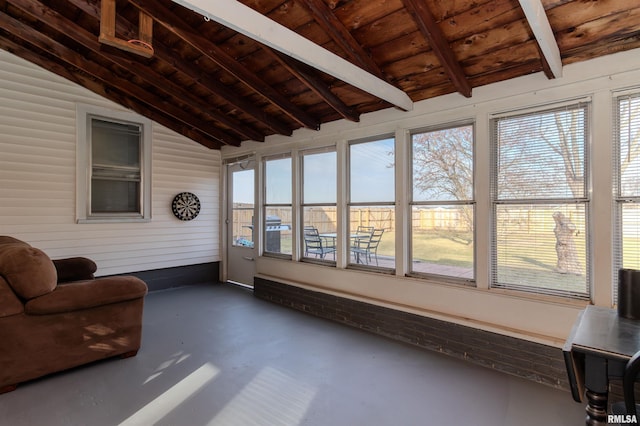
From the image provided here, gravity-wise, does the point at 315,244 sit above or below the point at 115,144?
below

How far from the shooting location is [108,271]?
4.93 metres

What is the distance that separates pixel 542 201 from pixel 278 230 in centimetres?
364

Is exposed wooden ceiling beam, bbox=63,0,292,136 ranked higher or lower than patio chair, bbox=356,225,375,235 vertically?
higher

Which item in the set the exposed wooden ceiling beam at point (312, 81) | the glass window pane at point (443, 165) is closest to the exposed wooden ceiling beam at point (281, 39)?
the exposed wooden ceiling beam at point (312, 81)

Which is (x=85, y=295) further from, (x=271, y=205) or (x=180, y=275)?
(x=180, y=275)

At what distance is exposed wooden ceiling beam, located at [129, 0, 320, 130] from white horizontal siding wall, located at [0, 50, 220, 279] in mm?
2668

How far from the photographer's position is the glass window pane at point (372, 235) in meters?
3.82

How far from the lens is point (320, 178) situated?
4.63 m

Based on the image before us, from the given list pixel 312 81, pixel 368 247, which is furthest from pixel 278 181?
pixel 312 81

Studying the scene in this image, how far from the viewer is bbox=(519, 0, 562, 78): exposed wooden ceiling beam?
1.92 m

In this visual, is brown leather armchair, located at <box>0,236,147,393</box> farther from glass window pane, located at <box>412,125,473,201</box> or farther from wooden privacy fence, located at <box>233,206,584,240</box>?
glass window pane, located at <box>412,125,473,201</box>

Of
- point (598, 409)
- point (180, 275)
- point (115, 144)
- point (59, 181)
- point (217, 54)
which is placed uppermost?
point (217, 54)

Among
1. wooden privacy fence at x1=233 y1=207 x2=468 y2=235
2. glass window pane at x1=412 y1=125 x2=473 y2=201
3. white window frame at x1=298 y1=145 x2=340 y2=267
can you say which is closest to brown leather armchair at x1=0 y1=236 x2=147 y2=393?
white window frame at x1=298 y1=145 x2=340 y2=267

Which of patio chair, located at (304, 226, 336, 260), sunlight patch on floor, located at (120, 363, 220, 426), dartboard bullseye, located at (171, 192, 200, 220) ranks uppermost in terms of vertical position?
dartboard bullseye, located at (171, 192, 200, 220)
